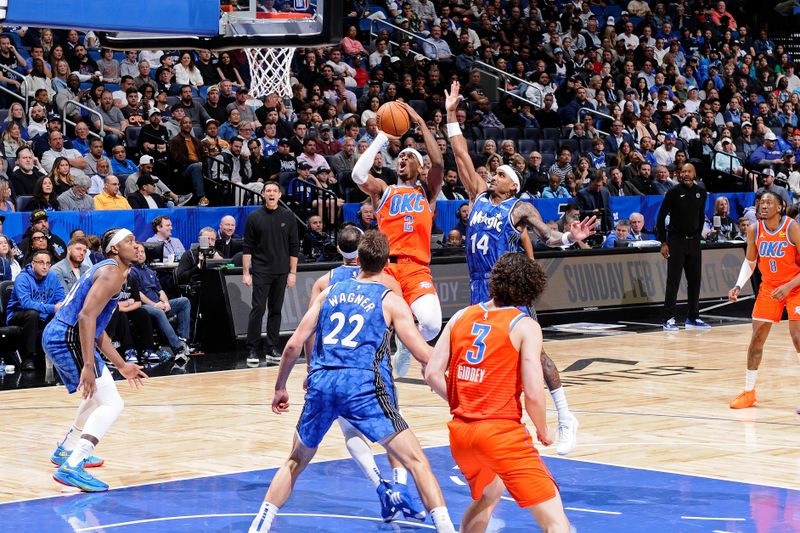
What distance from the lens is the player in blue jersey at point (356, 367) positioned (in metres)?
6.29

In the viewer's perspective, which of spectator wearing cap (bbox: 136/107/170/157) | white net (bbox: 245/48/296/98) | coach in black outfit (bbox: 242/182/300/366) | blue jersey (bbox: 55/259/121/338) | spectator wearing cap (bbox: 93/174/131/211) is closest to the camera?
blue jersey (bbox: 55/259/121/338)

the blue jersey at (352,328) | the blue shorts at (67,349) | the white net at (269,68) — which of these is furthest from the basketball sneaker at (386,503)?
the white net at (269,68)

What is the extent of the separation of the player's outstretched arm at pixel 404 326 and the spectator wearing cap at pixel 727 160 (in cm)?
1928

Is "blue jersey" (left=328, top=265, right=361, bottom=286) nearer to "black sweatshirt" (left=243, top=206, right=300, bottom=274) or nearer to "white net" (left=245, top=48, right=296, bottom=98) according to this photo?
"black sweatshirt" (left=243, top=206, right=300, bottom=274)

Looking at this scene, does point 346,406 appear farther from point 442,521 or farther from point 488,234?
point 488,234

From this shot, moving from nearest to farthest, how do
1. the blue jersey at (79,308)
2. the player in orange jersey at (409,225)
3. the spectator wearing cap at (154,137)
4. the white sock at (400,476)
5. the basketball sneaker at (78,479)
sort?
the white sock at (400,476) < the basketball sneaker at (78,479) < the blue jersey at (79,308) < the player in orange jersey at (409,225) < the spectator wearing cap at (154,137)

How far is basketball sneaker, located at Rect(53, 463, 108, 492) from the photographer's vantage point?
7797 mm

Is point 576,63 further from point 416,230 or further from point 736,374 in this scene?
point 416,230

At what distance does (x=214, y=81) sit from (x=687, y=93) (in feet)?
38.4

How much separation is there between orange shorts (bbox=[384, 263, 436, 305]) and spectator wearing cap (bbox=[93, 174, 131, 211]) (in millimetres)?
6438

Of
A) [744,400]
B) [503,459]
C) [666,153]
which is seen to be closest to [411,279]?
[744,400]

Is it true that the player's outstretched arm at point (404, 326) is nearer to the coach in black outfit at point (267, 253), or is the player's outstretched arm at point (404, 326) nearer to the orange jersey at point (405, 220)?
the orange jersey at point (405, 220)

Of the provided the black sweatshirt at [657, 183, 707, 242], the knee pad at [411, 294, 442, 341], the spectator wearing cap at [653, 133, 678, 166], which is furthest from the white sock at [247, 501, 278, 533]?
the spectator wearing cap at [653, 133, 678, 166]

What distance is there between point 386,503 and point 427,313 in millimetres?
2589
